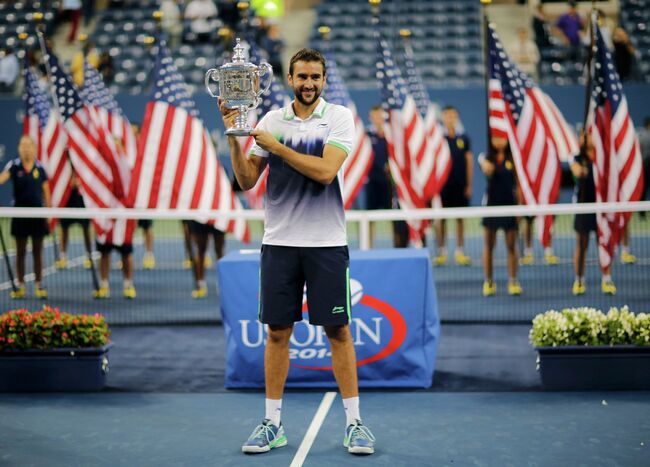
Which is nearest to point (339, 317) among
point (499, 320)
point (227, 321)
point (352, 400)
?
point (352, 400)

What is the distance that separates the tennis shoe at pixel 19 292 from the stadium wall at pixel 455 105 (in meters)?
9.59

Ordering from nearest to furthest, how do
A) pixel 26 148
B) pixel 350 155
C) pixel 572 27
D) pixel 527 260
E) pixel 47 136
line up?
pixel 26 148
pixel 527 260
pixel 350 155
pixel 47 136
pixel 572 27

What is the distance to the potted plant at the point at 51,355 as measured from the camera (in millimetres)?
6922

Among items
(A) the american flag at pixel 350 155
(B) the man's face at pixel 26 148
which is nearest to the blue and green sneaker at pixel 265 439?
(A) the american flag at pixel 350 155

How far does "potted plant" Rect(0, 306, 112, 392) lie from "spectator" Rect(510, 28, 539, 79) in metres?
15.4

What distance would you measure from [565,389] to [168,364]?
10.5 feet

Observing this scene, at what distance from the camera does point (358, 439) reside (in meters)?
5.30

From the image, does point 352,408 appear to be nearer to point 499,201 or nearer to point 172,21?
point 499,201

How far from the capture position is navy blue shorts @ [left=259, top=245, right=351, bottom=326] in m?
5.29

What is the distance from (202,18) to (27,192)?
1244 cm

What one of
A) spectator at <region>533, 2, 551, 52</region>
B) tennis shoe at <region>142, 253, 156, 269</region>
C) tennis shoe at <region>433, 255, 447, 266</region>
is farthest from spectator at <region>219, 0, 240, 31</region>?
A: tennis shoe at <region>433, 255, 447, 266</region>

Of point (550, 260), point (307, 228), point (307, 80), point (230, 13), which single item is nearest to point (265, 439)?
point (307, 228)

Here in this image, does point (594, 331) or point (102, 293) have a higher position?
point (594, 331)

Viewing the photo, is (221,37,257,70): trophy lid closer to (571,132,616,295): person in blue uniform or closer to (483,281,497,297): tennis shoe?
(571,132,616,295): person in blue uniform
